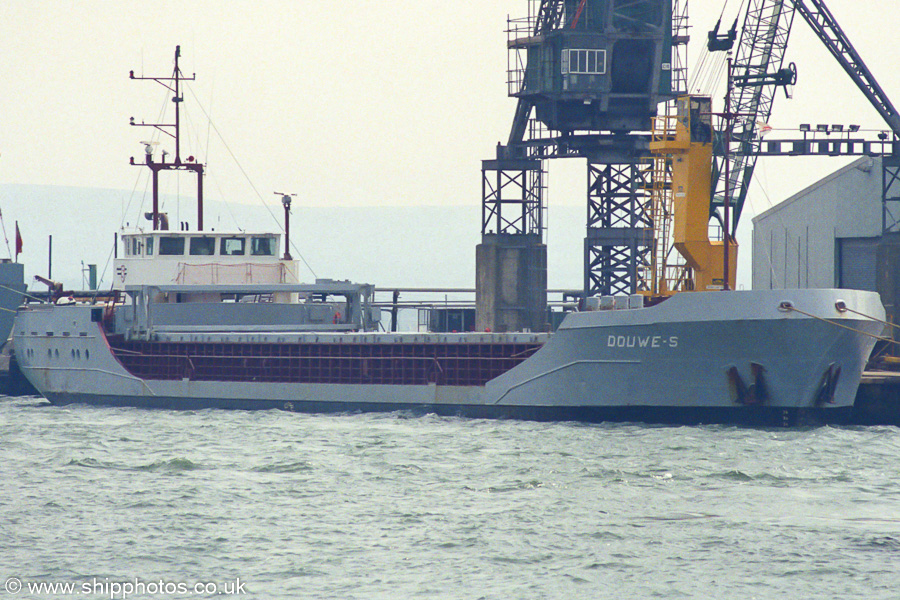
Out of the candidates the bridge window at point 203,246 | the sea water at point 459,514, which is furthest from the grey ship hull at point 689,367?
the bridge window at point 203,246

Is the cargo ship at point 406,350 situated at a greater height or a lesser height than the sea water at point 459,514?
greater

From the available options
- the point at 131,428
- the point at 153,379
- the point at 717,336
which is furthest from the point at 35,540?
the point at 153,379

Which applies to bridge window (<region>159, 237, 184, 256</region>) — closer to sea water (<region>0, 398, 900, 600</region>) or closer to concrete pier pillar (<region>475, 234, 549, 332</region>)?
sea water (<region>0, 398, 900, 600</region>)

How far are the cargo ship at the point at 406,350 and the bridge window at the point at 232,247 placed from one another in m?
0.05

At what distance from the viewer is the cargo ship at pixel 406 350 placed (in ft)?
102

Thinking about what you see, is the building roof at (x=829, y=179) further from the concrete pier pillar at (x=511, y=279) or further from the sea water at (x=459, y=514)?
the sea water at (x=459, y=514)

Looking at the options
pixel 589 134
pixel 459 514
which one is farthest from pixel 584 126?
pixel 459 514

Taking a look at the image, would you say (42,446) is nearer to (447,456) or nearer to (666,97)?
(447,456)

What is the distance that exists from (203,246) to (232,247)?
40.9 inches

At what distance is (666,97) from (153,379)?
78.1 feet

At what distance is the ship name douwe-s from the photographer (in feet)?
105

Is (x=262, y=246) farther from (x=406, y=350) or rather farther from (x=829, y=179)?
(x=829, y=179)

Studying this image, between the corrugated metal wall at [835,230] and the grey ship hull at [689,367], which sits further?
the corrugated metal wall at [835,230]

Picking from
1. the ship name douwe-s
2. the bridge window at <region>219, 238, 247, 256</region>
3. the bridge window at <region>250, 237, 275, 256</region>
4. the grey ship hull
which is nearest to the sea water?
the grey ship hull
